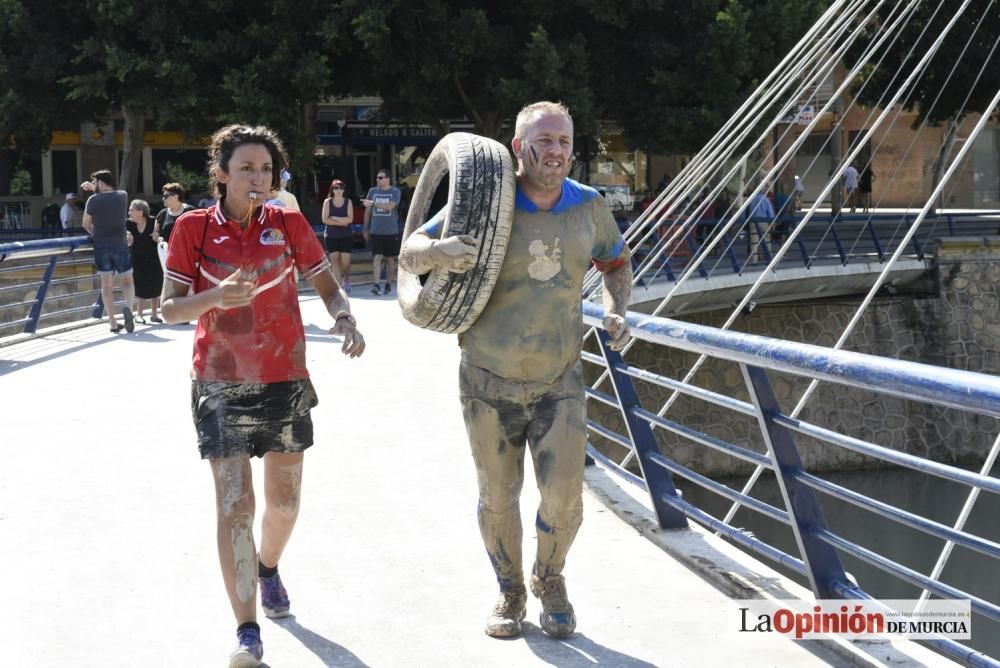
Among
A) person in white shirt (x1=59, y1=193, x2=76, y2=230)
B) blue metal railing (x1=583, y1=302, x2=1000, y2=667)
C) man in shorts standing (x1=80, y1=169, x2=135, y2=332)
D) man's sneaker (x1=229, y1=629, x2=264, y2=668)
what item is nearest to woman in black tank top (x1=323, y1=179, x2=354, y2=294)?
man in shorts standing (x1=80, y1=169, x2=135, y2=332)

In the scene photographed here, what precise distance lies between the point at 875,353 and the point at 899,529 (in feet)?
15.9

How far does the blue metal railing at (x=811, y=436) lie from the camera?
328 centimetres

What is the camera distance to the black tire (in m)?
3.98

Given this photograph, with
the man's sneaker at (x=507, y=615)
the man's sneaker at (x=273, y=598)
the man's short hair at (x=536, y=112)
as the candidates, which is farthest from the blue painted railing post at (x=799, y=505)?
the man's sneaker at (x=273, y=598)

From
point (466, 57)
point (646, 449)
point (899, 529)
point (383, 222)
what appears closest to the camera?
point (646, 449)

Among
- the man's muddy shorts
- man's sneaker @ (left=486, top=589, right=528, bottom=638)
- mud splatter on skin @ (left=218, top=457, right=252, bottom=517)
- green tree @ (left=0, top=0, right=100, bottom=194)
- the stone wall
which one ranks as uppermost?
green tree @ (left=0, top=0, right=100, bottom=194)

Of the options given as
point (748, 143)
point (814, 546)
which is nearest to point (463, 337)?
point (814, 546)

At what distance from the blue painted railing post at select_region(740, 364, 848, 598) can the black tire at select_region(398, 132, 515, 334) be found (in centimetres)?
101

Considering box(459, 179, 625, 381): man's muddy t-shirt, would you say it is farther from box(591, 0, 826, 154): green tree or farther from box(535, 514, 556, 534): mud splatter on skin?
box(591, 0, 826, 154): green tree

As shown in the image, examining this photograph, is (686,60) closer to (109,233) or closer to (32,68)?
(32,68)

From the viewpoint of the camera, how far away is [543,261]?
4137 millimetres

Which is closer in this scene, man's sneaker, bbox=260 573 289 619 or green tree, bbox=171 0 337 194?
man's sneaker, bbox=260 573 289 619

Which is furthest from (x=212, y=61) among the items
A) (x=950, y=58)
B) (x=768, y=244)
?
(x=950, y=58)

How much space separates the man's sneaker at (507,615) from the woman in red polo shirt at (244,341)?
774 mm
